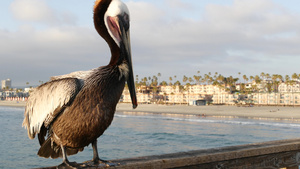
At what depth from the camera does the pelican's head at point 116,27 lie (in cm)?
199

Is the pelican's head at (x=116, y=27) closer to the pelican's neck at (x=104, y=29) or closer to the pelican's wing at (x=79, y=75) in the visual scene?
the pelican's neck at (x=104, y=29)

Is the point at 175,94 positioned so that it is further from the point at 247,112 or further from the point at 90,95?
the point at 90,95

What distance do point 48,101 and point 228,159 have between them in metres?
1.43

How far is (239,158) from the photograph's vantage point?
2.50 m

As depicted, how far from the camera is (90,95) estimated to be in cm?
202

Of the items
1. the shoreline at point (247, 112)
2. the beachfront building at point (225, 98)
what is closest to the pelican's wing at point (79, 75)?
the shoreline at point (247, 112)

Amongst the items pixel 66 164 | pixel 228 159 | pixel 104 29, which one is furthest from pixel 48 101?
pixel 228 159

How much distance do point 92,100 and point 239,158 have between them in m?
1.31

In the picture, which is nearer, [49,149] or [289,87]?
[49,149]

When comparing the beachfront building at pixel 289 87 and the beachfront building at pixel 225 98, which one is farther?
the beachfront building at pixel 289 87

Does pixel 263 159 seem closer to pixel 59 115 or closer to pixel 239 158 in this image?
pixel 239 158

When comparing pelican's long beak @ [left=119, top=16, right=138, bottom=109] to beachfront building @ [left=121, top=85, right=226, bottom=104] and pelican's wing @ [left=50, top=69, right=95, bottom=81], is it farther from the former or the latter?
beachfront building @ [left=121, top=85, right=226, bottom=104]

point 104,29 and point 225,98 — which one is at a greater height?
point 104,29

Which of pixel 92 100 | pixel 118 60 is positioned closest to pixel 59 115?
pixel 92 100
